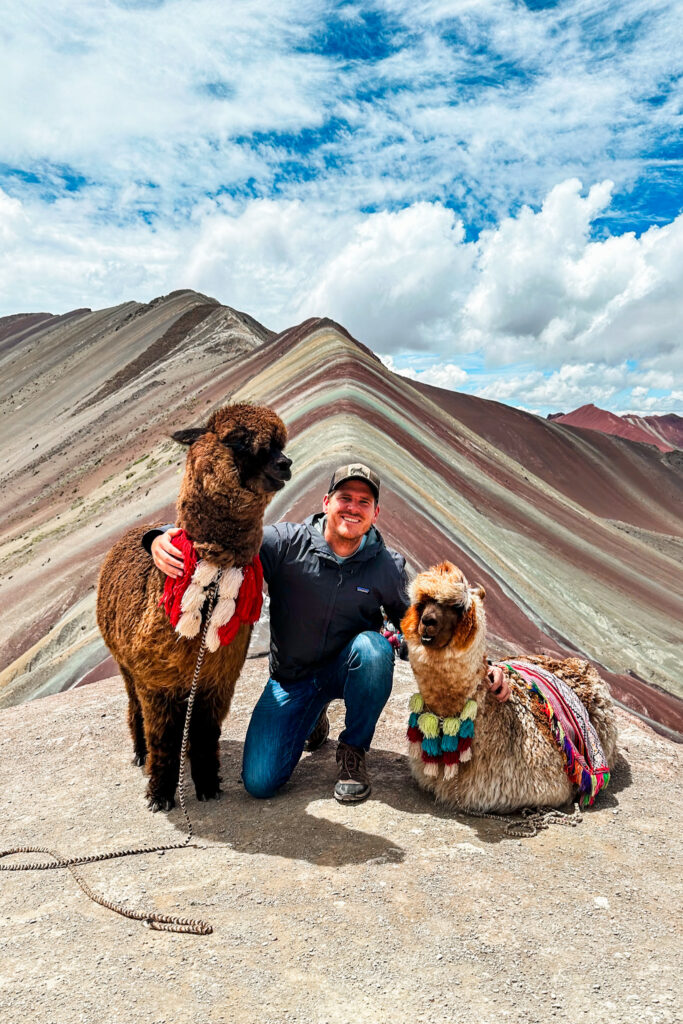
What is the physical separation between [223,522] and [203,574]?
229mm

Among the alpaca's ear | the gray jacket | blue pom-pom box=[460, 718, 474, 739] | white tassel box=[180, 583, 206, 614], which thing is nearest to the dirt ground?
blue pom-pom box=[460, 718, 474, 739]

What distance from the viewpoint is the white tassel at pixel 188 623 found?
2.88m

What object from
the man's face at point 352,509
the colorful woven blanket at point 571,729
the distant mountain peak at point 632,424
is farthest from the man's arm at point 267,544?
the distant mountain peak at point 632,424

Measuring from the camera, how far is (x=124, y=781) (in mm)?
3521

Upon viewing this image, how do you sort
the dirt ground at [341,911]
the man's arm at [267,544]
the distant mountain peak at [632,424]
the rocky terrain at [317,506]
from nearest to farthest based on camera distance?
the dirt ground at [341,911] < the man's arm at [267,544] < the rocky terrain at [317,506] < the distant mountain peak at [632,424]

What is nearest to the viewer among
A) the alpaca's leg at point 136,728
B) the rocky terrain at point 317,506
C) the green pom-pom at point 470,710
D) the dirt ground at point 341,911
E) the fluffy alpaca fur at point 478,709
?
the dirt ground at point 341,911

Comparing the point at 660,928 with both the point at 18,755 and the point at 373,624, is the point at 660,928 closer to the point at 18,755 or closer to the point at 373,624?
the point at 373,624

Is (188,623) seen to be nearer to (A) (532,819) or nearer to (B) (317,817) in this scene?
(B) (317,817)

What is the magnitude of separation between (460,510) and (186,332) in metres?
29.8

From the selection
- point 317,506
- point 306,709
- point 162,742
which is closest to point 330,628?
point 306,709

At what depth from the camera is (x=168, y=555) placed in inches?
117

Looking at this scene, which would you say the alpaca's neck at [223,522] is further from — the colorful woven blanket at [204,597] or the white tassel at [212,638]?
the white tassel at [212,638]

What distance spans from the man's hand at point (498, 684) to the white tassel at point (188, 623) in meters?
1.27

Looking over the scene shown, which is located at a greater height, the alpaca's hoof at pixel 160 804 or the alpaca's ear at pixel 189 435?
the alpaca's ear at pixel 189 435
